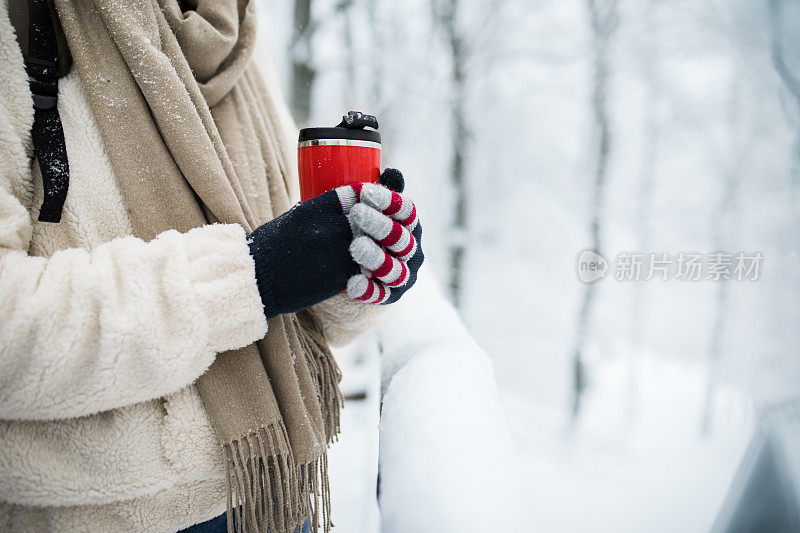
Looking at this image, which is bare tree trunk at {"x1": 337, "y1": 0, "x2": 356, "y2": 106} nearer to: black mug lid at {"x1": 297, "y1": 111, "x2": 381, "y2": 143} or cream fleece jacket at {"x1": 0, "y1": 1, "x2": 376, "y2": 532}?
black mug lid at {"x1": 297, "y1": 111, "x2": 381, "y2": 143}

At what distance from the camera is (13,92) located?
538mm

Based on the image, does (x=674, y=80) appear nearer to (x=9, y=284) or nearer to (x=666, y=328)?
(x=666, y=328)

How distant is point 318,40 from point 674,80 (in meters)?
4.15

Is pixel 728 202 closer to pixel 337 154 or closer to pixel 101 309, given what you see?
pixel 337 154

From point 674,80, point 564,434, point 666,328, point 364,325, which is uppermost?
point 674,80

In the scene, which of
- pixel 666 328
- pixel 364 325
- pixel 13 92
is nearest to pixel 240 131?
pixel 13 92

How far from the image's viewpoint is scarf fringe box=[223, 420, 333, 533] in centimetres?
64

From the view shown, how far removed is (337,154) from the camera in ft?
Answer: 2.29

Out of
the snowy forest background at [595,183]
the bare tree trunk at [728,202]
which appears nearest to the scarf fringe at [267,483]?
the snowy forest background at [595,183]

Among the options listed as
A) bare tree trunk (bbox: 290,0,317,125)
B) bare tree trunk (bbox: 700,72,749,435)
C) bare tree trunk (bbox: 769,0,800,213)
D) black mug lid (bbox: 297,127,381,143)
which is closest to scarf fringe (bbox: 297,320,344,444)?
black mug lid (bbox: 297,127,381,143)

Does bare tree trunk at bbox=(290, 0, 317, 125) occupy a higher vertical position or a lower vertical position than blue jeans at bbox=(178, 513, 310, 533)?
higher

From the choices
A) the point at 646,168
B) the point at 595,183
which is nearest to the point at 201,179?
the point at 595,183

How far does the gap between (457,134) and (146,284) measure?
5.52 meters

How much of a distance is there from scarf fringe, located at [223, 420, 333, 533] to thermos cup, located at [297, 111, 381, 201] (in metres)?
0.44
